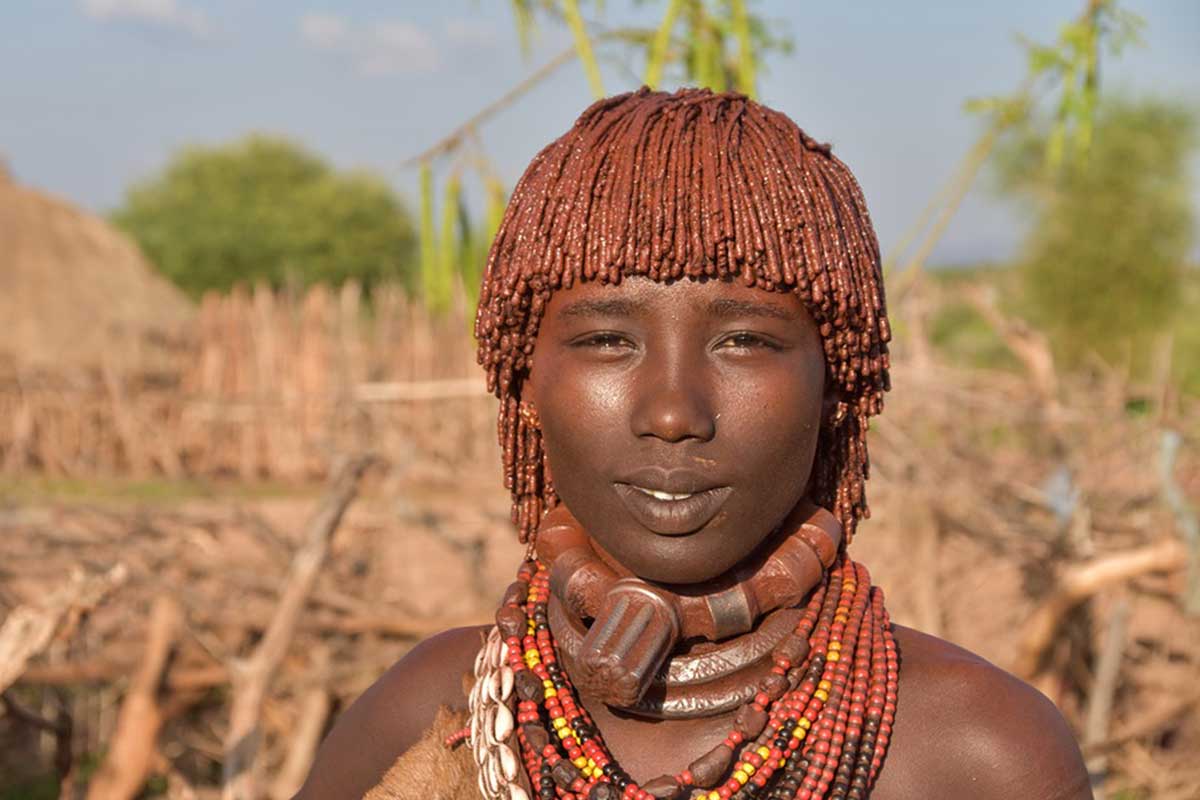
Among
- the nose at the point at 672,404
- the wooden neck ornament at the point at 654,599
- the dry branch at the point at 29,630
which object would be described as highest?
the nose at the point at 672,404

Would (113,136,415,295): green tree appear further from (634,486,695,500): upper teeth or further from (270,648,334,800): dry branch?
(634,486,695,500): upper teeth

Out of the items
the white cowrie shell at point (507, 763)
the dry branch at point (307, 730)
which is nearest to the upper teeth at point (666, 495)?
the white cowrie shell at point (507, 763)

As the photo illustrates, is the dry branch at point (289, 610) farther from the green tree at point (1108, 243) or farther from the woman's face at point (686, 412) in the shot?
the green tree at point (1108, 243)

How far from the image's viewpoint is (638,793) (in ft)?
4.74

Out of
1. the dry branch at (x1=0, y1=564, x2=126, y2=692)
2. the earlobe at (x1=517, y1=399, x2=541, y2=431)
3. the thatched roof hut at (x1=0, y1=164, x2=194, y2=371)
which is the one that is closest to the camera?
the earlobe at (x1=517, y1=399, x2=541, y2=431)

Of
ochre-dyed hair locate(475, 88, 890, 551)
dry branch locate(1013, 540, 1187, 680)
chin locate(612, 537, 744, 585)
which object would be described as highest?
ochre-dyed hair locate(475, 88, 890, 551)

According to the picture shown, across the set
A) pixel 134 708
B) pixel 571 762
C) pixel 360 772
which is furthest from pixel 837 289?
pixel 134 708

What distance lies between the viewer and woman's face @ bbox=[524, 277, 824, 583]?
1458mm

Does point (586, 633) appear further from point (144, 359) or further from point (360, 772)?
point (144, 359)

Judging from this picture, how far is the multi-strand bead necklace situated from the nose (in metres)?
0.32

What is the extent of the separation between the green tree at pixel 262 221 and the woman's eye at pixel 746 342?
94.0 feet

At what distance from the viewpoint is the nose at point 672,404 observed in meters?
1.43

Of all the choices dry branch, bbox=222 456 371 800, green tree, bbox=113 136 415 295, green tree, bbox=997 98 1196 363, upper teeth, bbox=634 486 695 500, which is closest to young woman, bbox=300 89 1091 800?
upper teeth, bbox=634 486 695 500

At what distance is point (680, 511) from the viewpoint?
4.82ft
